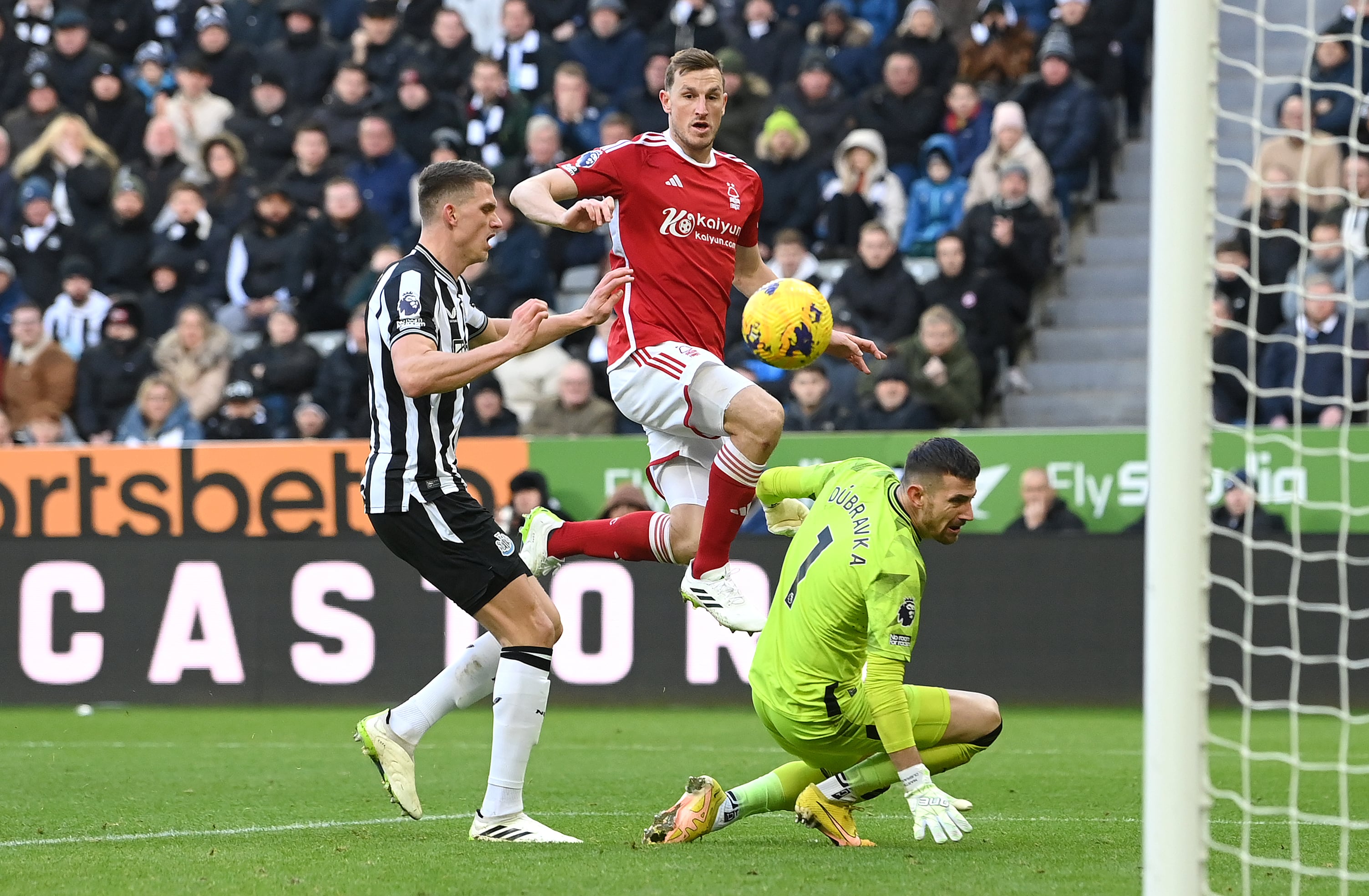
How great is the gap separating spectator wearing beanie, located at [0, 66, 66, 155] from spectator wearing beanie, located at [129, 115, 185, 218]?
1.04 metres

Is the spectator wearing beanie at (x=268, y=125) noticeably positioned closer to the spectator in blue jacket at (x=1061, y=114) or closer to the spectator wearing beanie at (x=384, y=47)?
the spectator wearing beanie at (x=384, y=47)

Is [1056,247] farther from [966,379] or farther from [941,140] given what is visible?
[966,379]

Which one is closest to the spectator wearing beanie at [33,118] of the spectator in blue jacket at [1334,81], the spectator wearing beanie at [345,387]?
the spectator wearing beanie at [345,387]

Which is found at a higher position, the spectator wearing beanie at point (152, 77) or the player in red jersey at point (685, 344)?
the spectator wearing beanie at point (152, 77)

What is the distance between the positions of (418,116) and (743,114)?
321cm

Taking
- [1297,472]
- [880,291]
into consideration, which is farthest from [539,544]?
[880,291]

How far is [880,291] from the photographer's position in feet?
45.2

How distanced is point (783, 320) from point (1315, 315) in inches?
260

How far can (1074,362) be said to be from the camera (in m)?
14.6

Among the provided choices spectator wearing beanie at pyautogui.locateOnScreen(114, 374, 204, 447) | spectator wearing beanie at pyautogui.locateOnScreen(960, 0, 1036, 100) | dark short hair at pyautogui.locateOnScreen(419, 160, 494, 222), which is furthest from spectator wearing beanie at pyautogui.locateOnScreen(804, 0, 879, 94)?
dark short hair at pyautogui.locateOnScreen(419, 160, 494, 222)

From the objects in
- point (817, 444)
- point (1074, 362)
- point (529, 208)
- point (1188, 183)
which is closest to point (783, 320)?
point (529, 208)

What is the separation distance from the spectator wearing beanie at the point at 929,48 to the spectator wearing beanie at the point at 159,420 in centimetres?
666

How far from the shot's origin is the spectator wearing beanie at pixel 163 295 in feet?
52.2

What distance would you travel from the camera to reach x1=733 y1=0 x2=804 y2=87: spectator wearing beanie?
16203 millimetres
